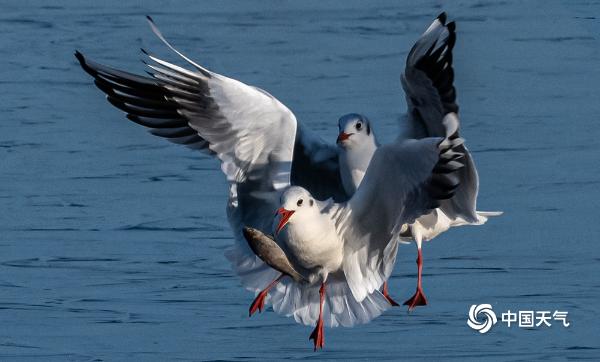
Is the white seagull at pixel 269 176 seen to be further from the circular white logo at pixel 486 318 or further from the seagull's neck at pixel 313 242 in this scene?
the circular white logo at pixel 486 318

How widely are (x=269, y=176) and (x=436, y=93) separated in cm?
83

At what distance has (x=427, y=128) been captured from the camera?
6758mm

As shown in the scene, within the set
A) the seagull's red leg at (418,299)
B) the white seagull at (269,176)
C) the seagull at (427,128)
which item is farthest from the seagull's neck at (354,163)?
the seagull's red leg at (418,299)

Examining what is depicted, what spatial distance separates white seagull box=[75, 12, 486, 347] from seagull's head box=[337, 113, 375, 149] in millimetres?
142

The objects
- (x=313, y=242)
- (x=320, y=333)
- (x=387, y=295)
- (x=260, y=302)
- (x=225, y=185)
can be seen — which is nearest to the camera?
(x=313, y=242)

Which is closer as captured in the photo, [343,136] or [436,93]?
[436,93]

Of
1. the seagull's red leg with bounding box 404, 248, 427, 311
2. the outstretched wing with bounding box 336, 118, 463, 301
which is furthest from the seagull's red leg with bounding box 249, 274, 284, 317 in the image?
the seagull's red leg with bounding box 404, 248, 427, 311

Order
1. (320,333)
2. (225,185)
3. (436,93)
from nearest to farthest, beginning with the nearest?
(320,333), (436,93), (225,185)

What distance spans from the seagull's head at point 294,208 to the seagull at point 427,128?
0.58 meters

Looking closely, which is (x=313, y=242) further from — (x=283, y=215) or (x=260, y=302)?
(x=260, y=302)

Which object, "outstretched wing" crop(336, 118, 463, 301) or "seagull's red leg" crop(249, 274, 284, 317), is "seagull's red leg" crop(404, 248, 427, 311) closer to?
"outstretched wing" crop(336, 118, 463, 301)

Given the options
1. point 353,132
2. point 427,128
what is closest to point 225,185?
Answer: point 353,132

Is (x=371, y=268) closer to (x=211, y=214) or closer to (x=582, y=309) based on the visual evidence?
(x=582, y=309)

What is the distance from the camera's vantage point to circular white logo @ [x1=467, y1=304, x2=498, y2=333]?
6.53 meters
